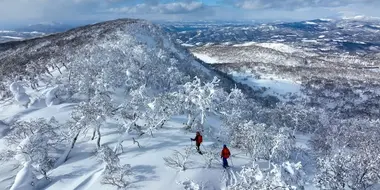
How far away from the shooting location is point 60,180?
17891mm

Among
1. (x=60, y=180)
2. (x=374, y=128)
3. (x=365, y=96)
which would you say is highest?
(x=60, y=180)

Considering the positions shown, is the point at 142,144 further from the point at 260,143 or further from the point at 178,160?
the point at 260,143

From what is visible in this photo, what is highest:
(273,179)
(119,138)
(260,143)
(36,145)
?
(273,179)

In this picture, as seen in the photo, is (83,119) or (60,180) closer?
(60,180)

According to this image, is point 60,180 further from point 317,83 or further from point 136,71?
point 317,83

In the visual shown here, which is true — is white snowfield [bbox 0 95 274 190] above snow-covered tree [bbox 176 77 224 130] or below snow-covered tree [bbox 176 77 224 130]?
below

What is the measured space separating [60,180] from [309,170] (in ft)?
60.6

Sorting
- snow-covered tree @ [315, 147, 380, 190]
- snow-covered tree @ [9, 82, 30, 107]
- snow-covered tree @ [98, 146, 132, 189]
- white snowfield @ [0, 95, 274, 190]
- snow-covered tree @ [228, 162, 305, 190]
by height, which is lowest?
snow-covered tree @ [315, 147, 380, 190]

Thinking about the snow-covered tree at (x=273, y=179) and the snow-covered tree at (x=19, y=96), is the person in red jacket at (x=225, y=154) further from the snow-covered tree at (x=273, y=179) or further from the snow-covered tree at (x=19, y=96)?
the snow-covered tree at (x=19, y=96)

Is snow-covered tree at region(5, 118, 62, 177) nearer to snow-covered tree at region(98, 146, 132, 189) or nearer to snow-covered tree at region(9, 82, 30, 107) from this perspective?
snow-covered tree at region(98, 146, 132, 189)

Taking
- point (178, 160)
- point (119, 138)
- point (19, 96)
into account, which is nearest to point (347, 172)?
point (178, 160)

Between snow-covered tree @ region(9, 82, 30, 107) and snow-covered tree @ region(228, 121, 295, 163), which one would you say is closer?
snow-covered tree @ region(228, 121, 295, 163)

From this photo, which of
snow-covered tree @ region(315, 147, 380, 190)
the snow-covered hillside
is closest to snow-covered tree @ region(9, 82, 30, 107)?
the snow-covered hillside

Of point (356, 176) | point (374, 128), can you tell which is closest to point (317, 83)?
point (374, 128)
